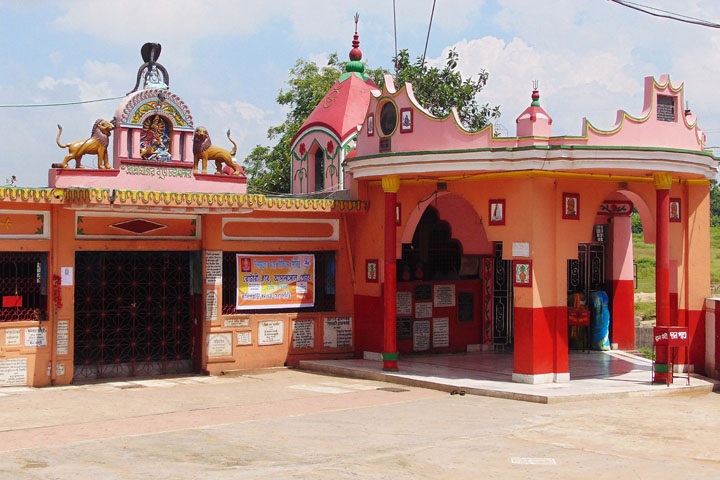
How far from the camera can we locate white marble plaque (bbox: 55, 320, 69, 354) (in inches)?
597

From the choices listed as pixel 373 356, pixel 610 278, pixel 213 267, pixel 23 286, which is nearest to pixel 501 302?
pixel 610 278

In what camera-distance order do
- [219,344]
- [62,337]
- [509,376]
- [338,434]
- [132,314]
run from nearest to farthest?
[338,434] → [62,337] → [509,376] → [132,314] → [219,344]

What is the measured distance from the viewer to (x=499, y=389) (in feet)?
47.4

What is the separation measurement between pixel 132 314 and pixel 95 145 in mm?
3094

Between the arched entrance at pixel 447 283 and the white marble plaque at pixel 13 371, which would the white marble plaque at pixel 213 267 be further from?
the arched entrance at pixel 447 283

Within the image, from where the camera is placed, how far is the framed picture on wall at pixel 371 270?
58.3ft

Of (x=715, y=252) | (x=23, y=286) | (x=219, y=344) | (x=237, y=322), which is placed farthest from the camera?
(x=715, y=252)

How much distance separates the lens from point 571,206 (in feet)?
50.7

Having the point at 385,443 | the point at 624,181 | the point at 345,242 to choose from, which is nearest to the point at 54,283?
the point at 345,242

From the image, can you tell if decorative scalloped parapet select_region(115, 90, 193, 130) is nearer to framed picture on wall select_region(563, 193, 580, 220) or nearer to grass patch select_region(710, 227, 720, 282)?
framed picture on wall select_region(563, 193, 580, 220)

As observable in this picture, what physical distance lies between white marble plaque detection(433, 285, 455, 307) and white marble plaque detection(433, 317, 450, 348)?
318 mm

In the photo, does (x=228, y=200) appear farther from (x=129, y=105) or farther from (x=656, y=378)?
(x=656, y=378)

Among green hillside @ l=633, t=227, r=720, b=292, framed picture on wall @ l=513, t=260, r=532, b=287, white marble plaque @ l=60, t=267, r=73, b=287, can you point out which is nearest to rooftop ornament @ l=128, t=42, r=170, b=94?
white marble plaque @ l=60, t=267, r=73, b=287

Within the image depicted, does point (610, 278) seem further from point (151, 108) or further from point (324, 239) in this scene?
point (151, 108)
